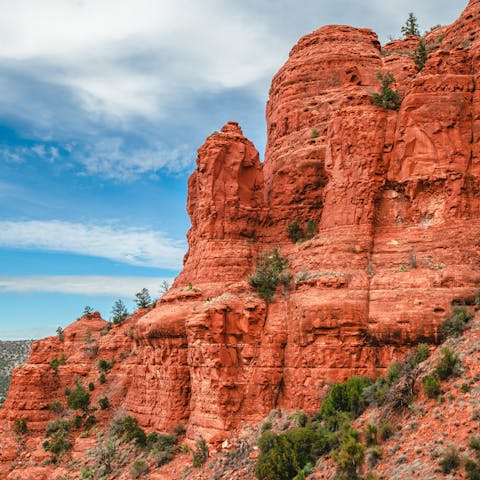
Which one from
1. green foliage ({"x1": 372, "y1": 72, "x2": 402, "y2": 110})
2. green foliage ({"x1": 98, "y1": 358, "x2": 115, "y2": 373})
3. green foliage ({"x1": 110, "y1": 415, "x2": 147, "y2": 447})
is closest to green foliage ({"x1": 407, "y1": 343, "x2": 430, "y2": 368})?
green foliage ({"x1": 372, "y1": 72, "x2": 402, "y2": 110})

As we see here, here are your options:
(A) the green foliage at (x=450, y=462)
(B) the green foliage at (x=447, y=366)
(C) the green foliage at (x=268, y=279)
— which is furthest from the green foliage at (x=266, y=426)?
(A) the green foliage at (x=450, y=462)

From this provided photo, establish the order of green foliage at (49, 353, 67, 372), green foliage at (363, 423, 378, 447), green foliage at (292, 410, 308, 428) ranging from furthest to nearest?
green foliage at (49, 353, 67, 372), green foliage at (292, 410, 308, 428), green foliage at (363, 423, 378, 447)

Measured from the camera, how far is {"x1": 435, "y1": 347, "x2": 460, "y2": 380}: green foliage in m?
21.0

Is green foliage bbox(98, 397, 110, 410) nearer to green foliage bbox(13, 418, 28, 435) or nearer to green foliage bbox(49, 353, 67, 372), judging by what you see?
green foliage bbox(13, 418, 28, 435)

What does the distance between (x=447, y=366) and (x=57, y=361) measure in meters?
41.3

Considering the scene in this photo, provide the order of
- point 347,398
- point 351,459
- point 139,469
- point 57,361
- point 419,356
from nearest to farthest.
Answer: point 351,459 < point 419,356 < point 347,398 < point 139,469 < point 57,361

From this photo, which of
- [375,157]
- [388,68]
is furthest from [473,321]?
[388,68]

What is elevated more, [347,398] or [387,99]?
[387,99]

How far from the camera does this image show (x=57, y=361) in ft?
175

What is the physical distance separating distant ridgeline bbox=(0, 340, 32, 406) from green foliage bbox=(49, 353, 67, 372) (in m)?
37.0

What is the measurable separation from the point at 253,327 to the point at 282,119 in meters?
17.8

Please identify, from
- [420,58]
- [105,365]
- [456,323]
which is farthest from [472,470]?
[105,365]

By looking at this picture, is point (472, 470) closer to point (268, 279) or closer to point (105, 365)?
point (268, 279)

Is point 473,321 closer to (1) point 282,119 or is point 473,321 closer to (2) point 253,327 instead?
(2) point 253,327
